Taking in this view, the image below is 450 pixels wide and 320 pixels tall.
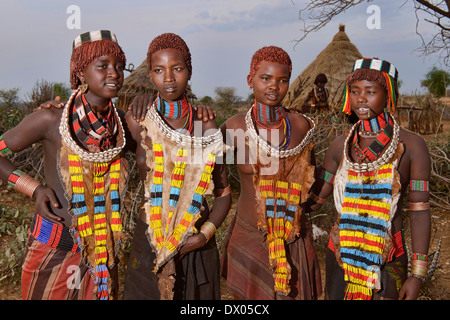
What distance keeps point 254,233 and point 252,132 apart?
2.03 ft

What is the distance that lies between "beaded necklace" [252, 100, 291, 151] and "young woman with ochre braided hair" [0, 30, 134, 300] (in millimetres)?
806

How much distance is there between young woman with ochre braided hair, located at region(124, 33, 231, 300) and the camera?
210 centimetres

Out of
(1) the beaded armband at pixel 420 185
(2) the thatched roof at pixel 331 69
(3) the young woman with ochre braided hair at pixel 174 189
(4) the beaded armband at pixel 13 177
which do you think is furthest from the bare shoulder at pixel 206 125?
(2) the thatched roof at pixel 331 69

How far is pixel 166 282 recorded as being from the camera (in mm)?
2059

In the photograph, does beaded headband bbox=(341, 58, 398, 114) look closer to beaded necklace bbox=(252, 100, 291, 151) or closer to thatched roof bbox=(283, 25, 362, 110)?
beaded necklace bbox=(252, 100, 291, 151)

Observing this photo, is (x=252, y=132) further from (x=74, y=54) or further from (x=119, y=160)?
(x=74, y=54)

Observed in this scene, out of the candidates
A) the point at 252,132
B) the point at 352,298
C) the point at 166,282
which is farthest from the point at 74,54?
the point at 352,298

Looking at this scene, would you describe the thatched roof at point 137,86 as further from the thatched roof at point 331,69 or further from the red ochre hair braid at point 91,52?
the red ochre hair braid at point 91,52

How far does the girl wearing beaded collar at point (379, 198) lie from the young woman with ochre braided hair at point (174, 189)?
70 cm

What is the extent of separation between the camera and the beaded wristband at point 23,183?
1.95m

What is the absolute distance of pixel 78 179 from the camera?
199 centimetres

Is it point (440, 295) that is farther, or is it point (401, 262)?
point (440, 295)

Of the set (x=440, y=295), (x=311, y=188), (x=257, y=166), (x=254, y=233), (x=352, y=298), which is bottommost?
(x=440, y=295)

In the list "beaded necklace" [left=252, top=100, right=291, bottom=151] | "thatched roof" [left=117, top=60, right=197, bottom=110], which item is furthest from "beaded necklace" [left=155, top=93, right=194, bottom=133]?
"thatched roof" [left=117, top=60, right=197, bottom=110]
